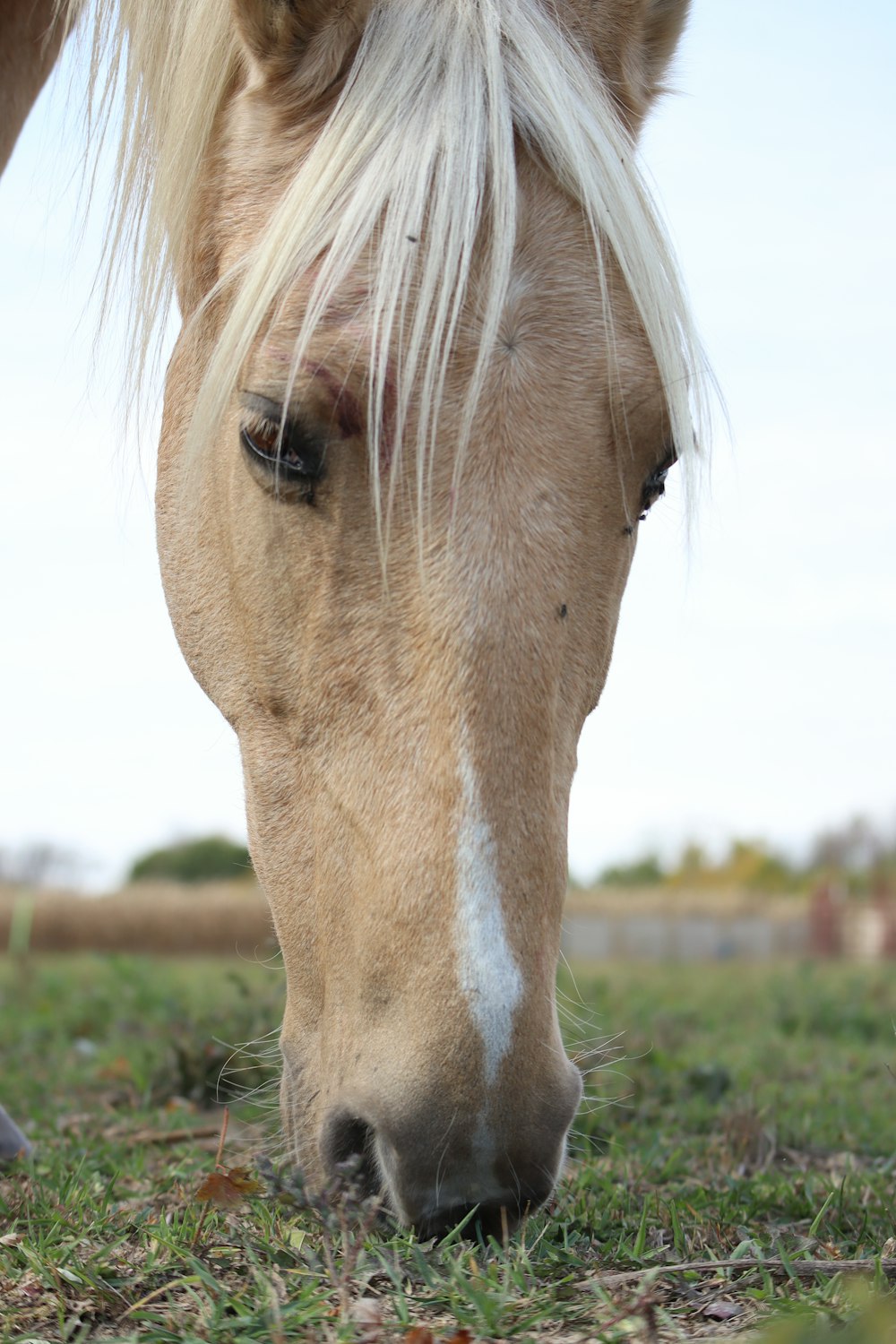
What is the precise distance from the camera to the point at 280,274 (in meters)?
1.89

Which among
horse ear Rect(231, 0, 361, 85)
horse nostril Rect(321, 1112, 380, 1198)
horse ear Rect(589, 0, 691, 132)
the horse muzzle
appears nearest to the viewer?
the horse muzzle

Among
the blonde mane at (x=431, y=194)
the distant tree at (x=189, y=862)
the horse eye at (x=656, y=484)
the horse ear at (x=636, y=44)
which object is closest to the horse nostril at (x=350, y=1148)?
the blonde mane at (x=431, y=194)

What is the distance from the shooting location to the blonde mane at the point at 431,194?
1791 mm

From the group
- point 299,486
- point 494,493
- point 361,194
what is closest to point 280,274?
point 361,194

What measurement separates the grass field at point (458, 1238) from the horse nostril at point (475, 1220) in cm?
3

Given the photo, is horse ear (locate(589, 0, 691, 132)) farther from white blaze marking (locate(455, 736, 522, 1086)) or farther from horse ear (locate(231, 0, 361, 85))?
white blaze marking (locate(455, 736, 522, 1086))

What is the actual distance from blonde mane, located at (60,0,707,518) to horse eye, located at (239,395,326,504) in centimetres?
10

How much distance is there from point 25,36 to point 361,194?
1822 mm

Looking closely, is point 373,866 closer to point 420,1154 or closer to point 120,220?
point 420,1154

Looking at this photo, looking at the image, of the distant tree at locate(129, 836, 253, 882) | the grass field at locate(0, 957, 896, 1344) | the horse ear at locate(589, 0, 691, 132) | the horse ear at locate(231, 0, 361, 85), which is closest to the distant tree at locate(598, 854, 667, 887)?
the distant tree at locate(129, 836, 253, 882)

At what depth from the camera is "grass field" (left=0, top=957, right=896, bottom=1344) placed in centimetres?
134

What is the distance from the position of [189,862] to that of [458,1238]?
119 feet

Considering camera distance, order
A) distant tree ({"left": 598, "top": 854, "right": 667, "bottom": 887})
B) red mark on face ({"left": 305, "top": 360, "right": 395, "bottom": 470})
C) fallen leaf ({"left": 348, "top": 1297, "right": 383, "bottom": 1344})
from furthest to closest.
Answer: distant tree ({"left": 598, "top": 854, "right": 667, "bottom": 887}), red mark on face ({"left": 305, "top": 360, "right": 395, "bottom": 470}), fallen leaf ({"left": 348, "top": 1297, "right": 383, "bottom": 1344})

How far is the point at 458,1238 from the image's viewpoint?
59.5 inches
